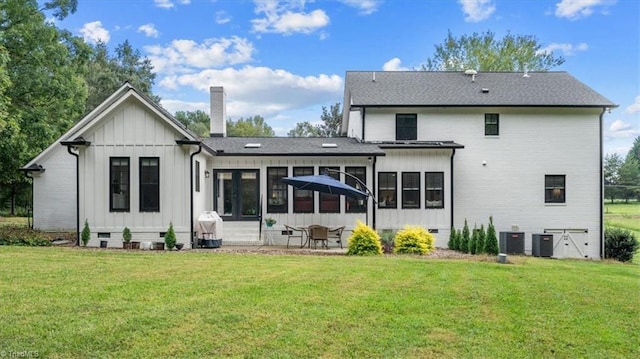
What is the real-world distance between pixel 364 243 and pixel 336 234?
258cm

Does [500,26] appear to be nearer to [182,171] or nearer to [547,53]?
[547,53]

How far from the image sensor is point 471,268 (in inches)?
380

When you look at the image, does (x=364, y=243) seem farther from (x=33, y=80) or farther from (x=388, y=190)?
(x=33, y=80)

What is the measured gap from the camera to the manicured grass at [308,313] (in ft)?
15.0

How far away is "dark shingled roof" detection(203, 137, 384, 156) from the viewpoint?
1535 centimetres

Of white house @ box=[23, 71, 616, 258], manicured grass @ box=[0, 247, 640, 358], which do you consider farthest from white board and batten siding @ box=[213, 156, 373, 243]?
manicured grass @ box=[0, 247, 640, 358]

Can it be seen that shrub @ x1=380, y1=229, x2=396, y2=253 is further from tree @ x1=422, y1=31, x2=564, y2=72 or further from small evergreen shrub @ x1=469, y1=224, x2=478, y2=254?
tree @ x1=422, y1=31, x2=564, y2=72

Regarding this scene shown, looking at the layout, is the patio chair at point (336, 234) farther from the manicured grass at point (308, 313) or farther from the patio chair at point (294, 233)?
the manicured grass at point (308, 313)

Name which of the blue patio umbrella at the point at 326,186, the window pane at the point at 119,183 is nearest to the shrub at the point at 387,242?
the blue patio umbrella at the point at 326,186

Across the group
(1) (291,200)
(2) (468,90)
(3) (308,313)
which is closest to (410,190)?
(1) (291,200)

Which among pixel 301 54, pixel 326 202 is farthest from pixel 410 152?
pixel 301 54

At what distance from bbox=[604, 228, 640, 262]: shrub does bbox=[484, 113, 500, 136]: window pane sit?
247 inches

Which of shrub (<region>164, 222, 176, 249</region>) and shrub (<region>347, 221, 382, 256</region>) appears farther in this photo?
shrub (<region>164, 222, 176, 249</region>)

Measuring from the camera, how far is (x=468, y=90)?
1925 centimetres
